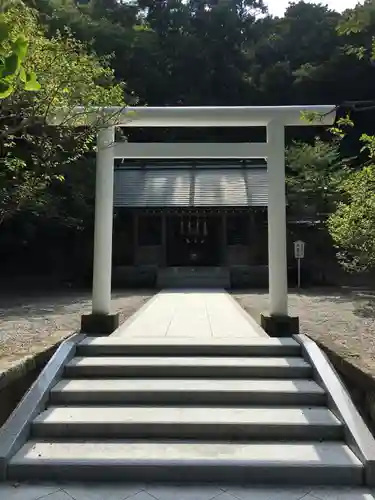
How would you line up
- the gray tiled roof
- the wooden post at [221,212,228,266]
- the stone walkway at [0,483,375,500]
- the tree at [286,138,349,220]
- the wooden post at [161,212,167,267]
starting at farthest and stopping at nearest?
1. the wooden post at [161,212,167,267]
2. the wooden post at [221,212,228,266]
3. the gray tiled roof
4. the tree at [286,138,349,220]
5. the stone walkway at [0,483,375,500]

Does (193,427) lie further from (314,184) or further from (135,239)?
(135,239)

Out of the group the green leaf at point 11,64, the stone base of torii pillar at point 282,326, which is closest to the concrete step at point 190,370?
the stone base of torii pillar at point 282,326

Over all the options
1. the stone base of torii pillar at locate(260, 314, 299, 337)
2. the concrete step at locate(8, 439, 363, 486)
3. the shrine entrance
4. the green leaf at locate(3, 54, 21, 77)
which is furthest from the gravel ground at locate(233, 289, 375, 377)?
the shrine entrance

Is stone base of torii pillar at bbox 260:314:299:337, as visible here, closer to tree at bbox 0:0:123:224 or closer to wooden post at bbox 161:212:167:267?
tree at bbox 0:0:123:224

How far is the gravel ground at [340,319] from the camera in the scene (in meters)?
4.88

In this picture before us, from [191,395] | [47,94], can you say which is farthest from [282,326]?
[47,94]

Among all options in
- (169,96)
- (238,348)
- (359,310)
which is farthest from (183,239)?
(238,348)

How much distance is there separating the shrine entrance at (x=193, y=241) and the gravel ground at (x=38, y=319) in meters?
6.14

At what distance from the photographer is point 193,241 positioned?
1783cm

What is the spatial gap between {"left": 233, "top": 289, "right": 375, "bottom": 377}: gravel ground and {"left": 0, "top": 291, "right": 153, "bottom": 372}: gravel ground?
285cm

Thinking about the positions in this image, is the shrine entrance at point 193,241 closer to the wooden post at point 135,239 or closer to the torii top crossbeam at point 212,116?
the wooden post at point 135,239

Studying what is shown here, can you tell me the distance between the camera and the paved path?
5555 millimetres

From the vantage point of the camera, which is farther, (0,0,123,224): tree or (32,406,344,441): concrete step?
(0,0,123,224): tree

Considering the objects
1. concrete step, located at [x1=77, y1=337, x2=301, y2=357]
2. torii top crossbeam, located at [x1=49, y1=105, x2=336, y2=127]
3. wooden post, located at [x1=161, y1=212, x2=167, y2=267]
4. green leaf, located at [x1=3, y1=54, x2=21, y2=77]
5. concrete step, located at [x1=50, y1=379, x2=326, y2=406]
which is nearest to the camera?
green leaf, located at [x1=3, y1=54, x2=21, y2=77]
